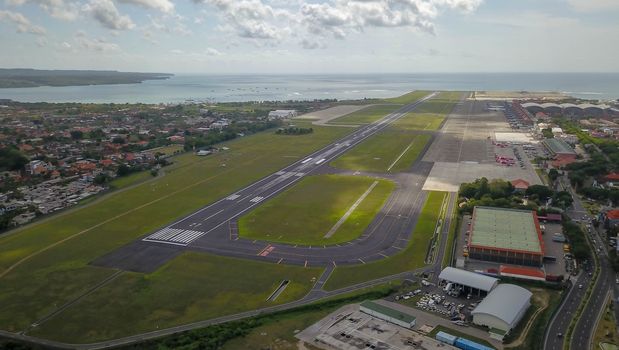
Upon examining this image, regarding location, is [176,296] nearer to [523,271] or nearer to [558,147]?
[523,271]

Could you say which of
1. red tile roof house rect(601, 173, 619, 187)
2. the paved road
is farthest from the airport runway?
red tile roof house rect(601, 173, 619, 187)

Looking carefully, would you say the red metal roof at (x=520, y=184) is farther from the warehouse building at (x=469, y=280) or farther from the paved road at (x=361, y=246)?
the warehouse building at (x=469, y=280)

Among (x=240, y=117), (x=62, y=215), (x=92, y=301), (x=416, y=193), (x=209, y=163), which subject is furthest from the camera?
(x=240, y=117)

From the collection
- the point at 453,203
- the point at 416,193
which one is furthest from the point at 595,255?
the point at 416,193

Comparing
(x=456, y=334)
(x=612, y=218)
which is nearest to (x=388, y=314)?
(x=456, y=334)

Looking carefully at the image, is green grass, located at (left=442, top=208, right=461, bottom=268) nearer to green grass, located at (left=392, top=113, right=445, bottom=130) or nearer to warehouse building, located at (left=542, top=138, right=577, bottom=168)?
warehouse building, located at (left=542, top=138, right=577, bottom=168)

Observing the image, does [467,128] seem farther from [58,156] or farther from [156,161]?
[58,156]
